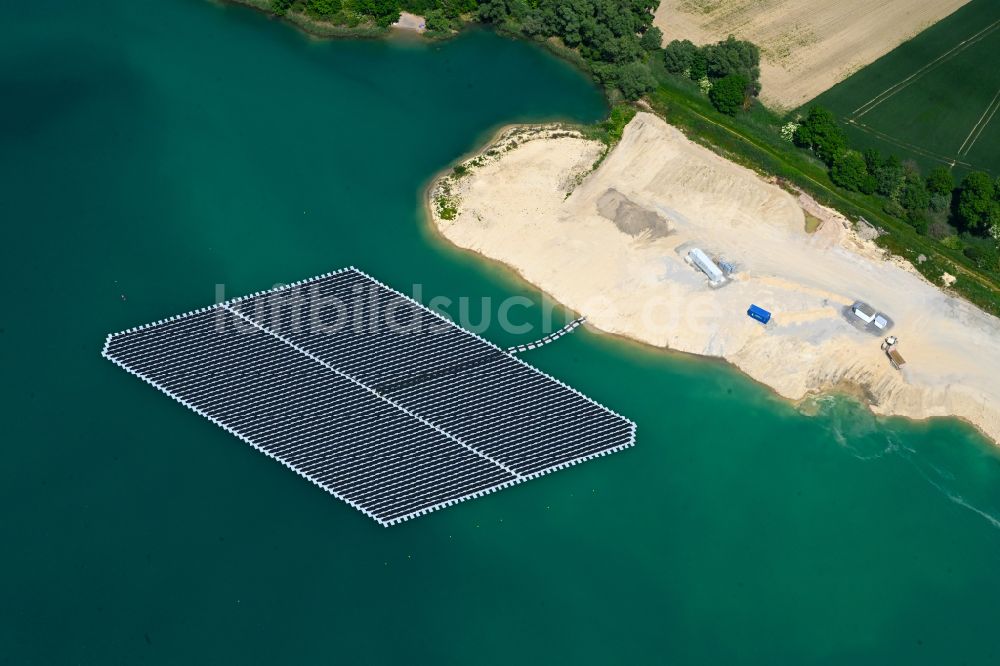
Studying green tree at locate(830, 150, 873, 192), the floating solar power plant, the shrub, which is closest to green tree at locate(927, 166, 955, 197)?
green tree at locate(830, 150, 873, 192)

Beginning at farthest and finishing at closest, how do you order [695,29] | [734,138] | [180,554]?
[695,29], [734,138], [180,554]

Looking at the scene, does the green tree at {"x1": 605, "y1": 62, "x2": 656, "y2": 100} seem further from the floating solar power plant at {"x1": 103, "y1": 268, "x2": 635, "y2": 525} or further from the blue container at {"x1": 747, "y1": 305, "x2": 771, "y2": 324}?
the floating solar power plant at {"x1": 103, "y1": 268, "x2": 635, "y2": 525}

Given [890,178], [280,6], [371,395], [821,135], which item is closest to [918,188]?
[890,178]

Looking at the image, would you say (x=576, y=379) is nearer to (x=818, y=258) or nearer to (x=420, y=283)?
(x=420, y=283)

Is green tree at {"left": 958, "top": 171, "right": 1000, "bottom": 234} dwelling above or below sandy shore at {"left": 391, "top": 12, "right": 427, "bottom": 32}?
above

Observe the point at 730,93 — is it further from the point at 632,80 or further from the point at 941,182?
the point at 941,182

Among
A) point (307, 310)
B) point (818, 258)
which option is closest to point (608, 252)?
point (818, 258)
